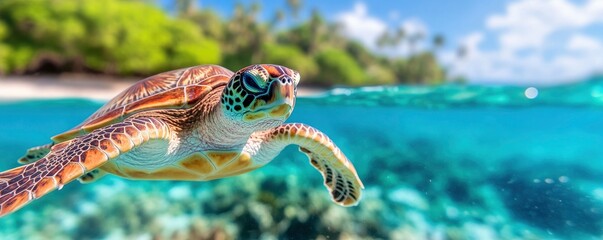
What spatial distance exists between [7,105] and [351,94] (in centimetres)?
1233

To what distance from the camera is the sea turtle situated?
6.12 ft

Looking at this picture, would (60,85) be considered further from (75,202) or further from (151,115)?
(151,115)

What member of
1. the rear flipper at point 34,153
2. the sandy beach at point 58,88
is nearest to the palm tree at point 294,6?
the sandy beach at point 58,88

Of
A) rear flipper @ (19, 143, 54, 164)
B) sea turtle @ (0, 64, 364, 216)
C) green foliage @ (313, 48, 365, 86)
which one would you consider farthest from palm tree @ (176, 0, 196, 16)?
sea turtle @ (0, 64, 364, 216)

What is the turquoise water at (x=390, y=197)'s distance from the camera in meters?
5.96

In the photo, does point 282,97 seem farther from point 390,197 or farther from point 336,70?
point 336,70

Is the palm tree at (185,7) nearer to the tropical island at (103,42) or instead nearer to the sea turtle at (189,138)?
the tropical island at (103,42)

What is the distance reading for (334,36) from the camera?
3266 centimetres

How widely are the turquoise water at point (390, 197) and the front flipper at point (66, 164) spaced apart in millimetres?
3919

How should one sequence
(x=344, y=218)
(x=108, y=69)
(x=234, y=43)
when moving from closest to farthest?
(x=344, y=218) < (x=108, y=69) < (x=234, y=43)

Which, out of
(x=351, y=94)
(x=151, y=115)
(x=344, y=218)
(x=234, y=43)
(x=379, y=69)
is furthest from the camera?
(x=379, y=69)

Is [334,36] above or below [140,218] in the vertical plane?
above

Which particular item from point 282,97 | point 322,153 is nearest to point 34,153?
point 322,153

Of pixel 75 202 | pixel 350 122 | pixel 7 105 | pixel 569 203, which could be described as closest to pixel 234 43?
pixel 350 122
